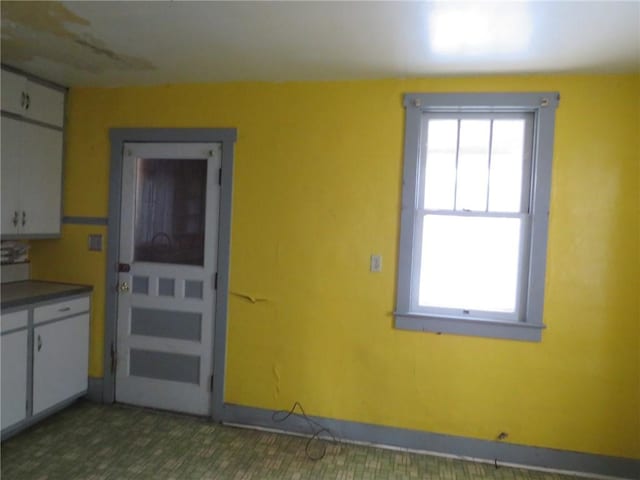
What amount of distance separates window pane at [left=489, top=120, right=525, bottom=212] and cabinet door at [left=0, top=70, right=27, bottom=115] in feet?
10.5

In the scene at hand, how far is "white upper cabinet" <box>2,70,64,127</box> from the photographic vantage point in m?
2.84

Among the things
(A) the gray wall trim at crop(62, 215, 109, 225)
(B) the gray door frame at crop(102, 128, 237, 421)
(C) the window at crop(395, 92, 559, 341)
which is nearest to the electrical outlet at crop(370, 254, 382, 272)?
(C) the window at crop(395, 92, 559, 341)

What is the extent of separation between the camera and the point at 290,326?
3.01m

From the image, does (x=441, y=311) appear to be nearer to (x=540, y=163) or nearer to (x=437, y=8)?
(x=540, y=163)

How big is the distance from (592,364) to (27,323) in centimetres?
359

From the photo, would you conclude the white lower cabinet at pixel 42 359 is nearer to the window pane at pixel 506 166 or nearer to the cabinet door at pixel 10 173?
the cabinet door at pixel 10 173

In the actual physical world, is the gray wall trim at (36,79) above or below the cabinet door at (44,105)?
above

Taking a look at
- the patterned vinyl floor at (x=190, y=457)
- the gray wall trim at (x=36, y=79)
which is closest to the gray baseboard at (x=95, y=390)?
the patterned vinyl floor at (x=190, y=457)

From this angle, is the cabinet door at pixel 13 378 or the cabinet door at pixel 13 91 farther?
the cabinet door at pixel 13 91

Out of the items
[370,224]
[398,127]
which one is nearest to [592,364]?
[370,224]

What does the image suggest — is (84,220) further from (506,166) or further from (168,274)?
(506,166)

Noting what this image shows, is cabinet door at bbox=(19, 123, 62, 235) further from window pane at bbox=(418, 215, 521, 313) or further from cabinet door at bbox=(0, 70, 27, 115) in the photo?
window pane at bbox=(418, 215, 521, 313)

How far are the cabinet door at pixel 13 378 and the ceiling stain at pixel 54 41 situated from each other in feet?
5.73

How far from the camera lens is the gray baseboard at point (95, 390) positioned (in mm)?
3346
